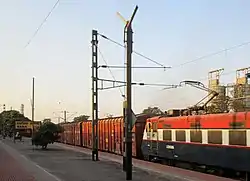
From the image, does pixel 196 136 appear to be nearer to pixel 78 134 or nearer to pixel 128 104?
pixel 128 104

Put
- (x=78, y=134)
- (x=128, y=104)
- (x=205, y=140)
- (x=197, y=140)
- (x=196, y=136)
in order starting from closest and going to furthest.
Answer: (x=128, y=104) → (x=205, y=140) → (x=197, y=140) → (x=196, y=136) → (x=78, y=134)

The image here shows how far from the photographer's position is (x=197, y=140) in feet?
82.3

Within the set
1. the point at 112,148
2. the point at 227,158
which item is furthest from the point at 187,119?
the point at 112,148

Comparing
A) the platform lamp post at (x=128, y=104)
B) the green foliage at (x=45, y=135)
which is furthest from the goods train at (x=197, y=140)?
the green foliage at (x=45, y=135)

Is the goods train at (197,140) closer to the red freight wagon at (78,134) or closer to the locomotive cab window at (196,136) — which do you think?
the locomotive cab window at (196,136)

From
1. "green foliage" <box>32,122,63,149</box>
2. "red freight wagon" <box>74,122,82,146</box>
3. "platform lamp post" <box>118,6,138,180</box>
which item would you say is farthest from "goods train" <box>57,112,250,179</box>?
"red freight wagon" <box>74,122,82,146</box>

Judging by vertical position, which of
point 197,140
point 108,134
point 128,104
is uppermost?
point 128,104

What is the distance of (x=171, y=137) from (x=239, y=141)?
8618 mm

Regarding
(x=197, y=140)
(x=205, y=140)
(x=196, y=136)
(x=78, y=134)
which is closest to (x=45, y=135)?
(x=78, y=134)

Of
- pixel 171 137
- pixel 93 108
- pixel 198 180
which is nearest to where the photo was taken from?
pixel 198 180

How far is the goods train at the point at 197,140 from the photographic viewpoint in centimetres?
2067

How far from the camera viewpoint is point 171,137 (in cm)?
2897

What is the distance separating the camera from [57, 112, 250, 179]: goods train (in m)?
20.7

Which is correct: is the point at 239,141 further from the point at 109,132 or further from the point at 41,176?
the point at 109,132
